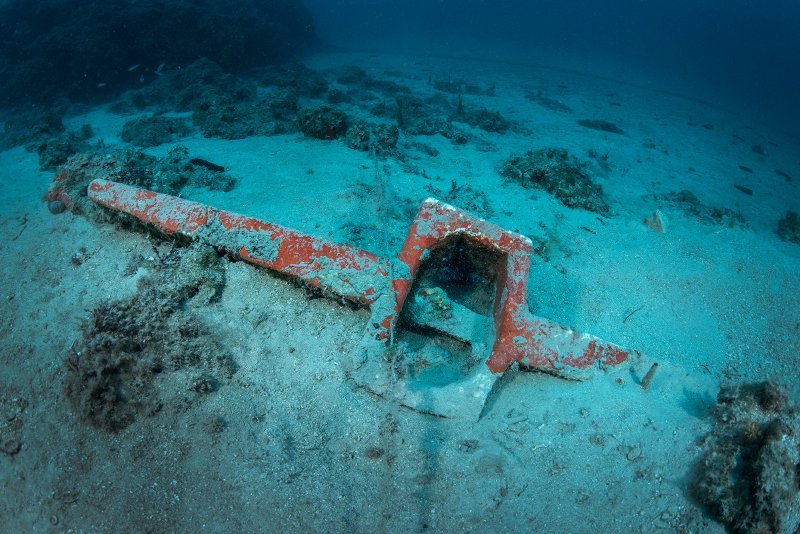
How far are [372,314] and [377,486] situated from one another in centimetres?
120

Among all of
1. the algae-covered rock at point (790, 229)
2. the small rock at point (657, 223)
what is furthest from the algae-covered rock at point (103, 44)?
the algae-covered rock at point (790, 229)

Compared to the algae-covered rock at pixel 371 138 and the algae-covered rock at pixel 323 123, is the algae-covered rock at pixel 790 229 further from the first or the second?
the algae-covered rock at pixel 323 123

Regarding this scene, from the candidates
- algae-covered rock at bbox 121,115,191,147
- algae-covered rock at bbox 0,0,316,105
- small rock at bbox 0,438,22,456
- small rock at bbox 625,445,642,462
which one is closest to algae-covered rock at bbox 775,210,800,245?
small rock at bbox 625,445,642,462

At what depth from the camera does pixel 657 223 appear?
231 inches

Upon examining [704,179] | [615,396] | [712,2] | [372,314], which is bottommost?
[704,179]

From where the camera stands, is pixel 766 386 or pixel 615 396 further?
pixel 615 396

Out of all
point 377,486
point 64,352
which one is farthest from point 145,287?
point 377,486

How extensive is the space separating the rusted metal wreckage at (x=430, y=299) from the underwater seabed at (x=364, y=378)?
0.04 meters

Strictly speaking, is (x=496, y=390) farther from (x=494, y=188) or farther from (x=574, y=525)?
(x=494, y=188)

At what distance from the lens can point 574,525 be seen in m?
2.25

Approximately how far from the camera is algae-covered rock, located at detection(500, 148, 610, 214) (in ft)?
20.2

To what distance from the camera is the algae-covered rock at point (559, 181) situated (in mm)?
6149

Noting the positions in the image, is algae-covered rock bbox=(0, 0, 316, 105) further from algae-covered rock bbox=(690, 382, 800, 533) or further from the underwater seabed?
algae-covered rock bbox=(690, 382, 800, 533)

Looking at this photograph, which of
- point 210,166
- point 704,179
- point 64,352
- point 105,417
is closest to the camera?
point 105,417
